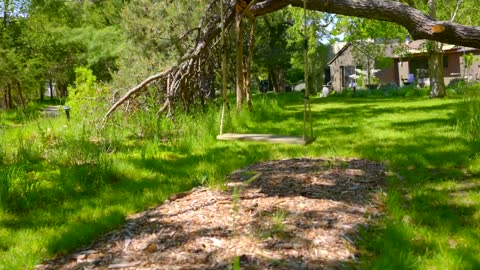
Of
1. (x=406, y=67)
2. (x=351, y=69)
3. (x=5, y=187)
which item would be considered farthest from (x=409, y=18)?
(x=351, y=69)

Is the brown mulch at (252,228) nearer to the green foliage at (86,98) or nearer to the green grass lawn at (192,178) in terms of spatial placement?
the green grass lawn at (192,178)

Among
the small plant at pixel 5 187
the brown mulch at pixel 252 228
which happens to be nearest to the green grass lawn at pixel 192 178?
the small plant at pixel 5 187

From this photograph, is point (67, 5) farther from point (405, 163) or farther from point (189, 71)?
point (405, 163)

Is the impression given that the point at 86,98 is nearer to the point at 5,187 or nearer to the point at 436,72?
the point at 5,187

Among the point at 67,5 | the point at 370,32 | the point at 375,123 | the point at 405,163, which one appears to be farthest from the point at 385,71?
the point at 405,163

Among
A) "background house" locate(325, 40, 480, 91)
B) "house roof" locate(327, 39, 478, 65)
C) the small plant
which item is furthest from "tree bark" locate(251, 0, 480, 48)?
"background house" locate(325, 40, 480, 91)

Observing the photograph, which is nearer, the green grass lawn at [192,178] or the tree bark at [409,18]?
the green grass lawn at [192,178]

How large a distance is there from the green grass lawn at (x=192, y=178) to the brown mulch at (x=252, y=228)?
0.19 meters

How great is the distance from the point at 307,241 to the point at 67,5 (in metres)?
27.6

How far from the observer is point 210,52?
10.5 metres

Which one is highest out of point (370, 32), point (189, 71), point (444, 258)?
point (370, 32)

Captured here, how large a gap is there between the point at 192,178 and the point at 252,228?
6.24 feet

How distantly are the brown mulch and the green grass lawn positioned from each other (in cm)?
19

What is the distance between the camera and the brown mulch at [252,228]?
9.70 feet
